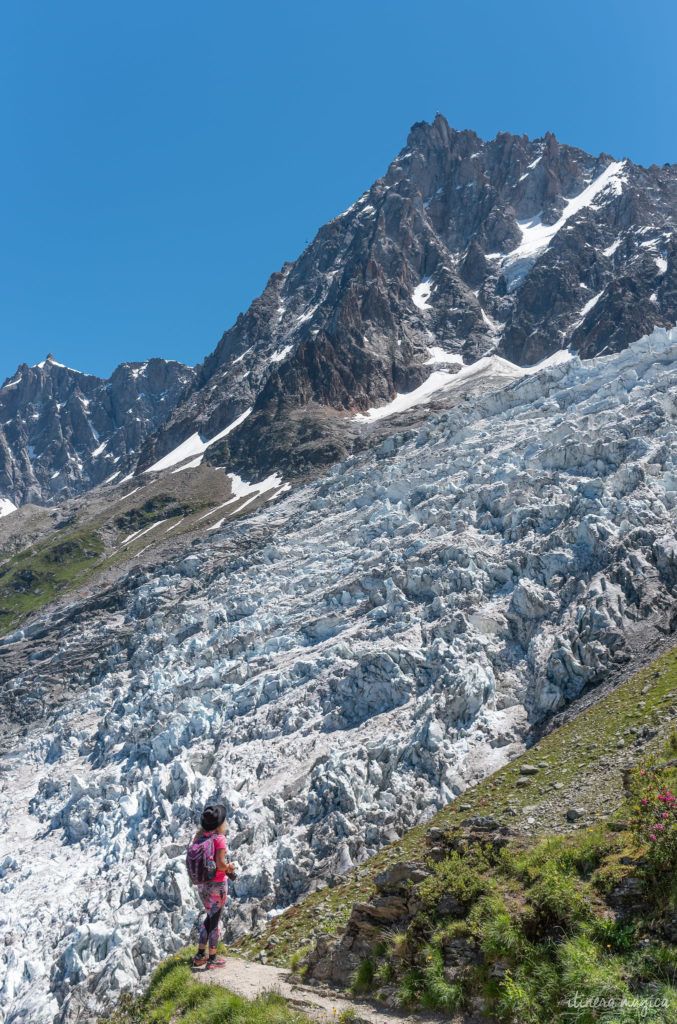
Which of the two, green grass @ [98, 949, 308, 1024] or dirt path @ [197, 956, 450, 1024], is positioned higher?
green grass @ [98, 949, 308, 1024]

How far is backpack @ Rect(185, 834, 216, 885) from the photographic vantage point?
996 centimetres

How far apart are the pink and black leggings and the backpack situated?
155 millimetres

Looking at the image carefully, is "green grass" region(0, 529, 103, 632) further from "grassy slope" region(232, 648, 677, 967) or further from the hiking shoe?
the hiking shoe

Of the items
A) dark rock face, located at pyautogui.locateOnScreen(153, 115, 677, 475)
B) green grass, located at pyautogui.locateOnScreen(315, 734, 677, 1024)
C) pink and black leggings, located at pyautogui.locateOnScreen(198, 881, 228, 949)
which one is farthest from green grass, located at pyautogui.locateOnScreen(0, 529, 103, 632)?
green grass, located at pyautogui.locateOnScreen(315, 734, 677, 1024)

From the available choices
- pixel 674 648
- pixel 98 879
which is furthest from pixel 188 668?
pixel 674 648

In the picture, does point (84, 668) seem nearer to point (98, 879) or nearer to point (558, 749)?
point (98, 879)

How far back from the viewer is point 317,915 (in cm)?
1612

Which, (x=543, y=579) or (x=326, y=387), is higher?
(x=326, y=387)

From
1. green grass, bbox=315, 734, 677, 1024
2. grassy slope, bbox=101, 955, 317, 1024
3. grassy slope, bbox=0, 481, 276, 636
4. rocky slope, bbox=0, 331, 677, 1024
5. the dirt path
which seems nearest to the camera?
green grass, bbox=315, 734, 677, 1024

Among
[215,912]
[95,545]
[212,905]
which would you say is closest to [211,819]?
[212,905]

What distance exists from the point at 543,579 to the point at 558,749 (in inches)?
474

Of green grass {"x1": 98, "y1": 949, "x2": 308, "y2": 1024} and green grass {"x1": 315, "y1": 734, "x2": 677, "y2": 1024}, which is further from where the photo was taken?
green grass {"x1": 98, "y1": 949, "x2": 308, "y2": 1024}

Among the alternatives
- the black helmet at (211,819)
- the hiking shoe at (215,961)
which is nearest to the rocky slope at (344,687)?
the hiking shoe at (215,961)

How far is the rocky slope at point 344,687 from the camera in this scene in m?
22.0
